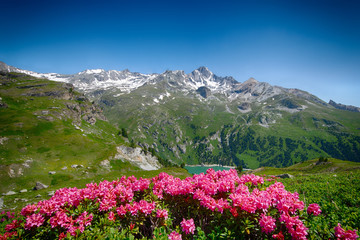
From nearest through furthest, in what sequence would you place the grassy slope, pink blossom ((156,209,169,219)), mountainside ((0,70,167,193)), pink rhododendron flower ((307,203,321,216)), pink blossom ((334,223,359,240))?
1. pink blossom ((334,223,359,240))
2. pink rhododendron flower ((307,203,321,216))
3. pink blossom ((156,209,169,219))
4. the grassy slope
5. mountainside ((0,70,167,193))

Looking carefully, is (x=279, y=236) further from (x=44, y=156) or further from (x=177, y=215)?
(x=44, y=156)

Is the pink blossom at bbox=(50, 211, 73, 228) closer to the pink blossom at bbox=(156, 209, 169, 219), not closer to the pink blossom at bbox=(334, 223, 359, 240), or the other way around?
the pink blossom at bbox=(156, 209, 169, 219)

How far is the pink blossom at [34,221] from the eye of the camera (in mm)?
6020

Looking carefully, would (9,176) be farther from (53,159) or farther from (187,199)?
(187,199)

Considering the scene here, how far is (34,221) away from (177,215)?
595 centimetres

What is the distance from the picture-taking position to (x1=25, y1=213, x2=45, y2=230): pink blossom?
19.7 ft

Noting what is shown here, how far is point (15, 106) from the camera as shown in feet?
376

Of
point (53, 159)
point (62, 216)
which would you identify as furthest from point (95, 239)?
point (53, 159)

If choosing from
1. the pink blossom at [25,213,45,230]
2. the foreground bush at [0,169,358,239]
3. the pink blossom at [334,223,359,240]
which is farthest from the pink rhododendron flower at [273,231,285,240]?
the pink blossom at [25,213,45,230]

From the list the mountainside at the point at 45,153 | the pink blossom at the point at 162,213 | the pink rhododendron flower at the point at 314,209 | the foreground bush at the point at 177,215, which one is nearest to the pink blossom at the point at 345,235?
the foreground bush at the point at 177,215

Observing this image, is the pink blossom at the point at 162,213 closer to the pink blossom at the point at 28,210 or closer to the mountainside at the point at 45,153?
the pink blossom at the point at 28,210

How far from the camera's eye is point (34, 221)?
20.3 feet

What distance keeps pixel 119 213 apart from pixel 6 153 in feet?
253

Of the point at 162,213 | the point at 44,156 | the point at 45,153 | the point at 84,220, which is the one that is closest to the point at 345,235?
the point at 162,213
